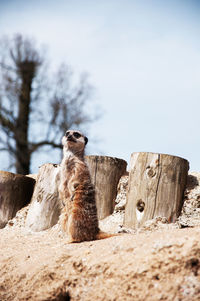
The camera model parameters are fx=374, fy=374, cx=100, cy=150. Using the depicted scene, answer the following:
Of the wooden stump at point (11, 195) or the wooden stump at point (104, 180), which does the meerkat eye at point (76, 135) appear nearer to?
the wooden stump at point (104, 180)

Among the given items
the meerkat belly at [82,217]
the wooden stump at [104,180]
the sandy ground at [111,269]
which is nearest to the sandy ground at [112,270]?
the sandy ground at [111,269]

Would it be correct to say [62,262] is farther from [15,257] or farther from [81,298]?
[15,257]

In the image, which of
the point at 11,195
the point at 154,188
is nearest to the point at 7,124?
the point at 11,195

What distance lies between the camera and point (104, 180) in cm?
460

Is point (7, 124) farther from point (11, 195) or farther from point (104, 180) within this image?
point (104, 180)

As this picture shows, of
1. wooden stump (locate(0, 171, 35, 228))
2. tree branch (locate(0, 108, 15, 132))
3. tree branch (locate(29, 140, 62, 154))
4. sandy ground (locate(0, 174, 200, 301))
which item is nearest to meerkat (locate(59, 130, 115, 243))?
sandy ground (locate(0, 174, 200, 301))

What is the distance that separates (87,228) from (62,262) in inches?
22.3

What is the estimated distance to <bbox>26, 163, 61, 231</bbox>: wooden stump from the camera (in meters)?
4.73

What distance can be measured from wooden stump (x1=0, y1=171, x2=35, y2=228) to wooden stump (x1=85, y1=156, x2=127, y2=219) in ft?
4.20

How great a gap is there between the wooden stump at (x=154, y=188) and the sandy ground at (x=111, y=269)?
42.5 inches

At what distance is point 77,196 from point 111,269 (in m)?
1.05

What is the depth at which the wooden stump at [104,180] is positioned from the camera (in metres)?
4.56

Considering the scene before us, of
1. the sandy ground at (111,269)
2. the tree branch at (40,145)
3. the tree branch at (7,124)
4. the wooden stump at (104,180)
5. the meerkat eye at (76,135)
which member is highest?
the tree branch at (7,124)

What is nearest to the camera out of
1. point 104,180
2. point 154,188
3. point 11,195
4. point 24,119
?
point 154,188
